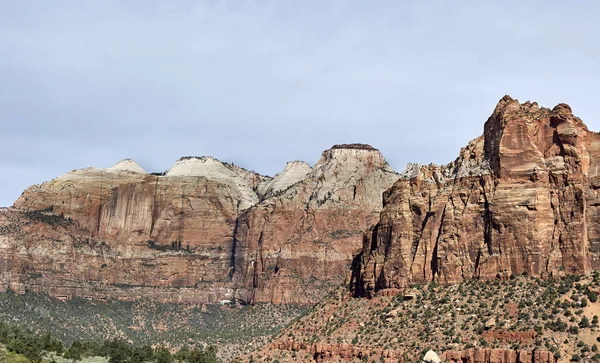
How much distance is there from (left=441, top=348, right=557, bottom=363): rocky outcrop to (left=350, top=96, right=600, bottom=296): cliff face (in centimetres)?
1269

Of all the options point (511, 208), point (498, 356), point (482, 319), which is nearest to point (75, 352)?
point (482, 319)

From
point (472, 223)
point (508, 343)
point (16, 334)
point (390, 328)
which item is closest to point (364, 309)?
point (390, 328)

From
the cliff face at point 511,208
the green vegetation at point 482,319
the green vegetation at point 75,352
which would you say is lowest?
the green vegetation at point 75,352

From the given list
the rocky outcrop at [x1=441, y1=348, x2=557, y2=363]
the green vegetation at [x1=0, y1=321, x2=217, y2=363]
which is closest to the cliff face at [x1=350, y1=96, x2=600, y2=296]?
the rocky outcrop at [x1=441, y1=348, x2=557, y2=363]

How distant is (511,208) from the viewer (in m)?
122

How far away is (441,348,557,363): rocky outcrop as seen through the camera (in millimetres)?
107000

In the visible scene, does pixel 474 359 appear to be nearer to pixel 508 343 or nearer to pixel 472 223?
pixel 508 343

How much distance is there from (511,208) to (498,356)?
18.3 m

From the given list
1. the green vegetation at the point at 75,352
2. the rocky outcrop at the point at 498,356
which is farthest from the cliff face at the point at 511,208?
the green vegetation at the point at 75,352

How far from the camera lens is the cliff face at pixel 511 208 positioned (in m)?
120

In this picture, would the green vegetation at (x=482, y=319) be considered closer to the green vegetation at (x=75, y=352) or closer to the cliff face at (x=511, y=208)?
the cliff face at (x=511, y=208)

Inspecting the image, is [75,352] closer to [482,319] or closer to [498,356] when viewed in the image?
[482,319]

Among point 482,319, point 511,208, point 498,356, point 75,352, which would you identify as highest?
point 511,208

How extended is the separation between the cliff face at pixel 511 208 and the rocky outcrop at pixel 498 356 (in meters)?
12.7
